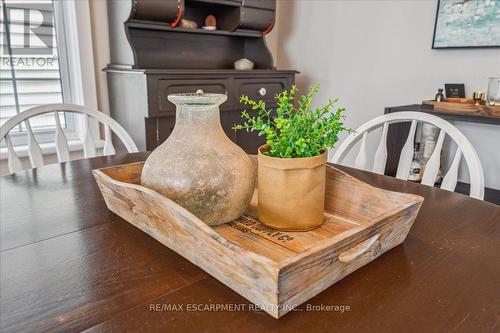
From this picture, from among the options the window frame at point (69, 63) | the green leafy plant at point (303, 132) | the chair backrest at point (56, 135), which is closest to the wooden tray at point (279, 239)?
the green leafy plant at point (303, 132)

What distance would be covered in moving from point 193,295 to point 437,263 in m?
0.37

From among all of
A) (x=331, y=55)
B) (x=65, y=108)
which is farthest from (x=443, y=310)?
(x=331, y=55)

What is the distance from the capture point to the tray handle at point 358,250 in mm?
494

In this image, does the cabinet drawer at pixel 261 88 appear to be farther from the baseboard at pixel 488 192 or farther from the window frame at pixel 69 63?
the baseboard at pixel 488 192

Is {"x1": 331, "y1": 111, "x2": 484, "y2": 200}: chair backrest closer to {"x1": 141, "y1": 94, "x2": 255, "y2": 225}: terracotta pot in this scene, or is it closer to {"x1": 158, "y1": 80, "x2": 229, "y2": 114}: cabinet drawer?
{"x1": 141, "y1": 94, "x2": 255, "y2": 225}: terracotta pot

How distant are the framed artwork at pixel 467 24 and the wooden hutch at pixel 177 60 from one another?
2.77ft

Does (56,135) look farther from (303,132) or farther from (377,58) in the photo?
(377,58)

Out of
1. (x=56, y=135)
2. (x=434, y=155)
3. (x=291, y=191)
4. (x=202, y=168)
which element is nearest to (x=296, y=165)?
(x=291, y=191)

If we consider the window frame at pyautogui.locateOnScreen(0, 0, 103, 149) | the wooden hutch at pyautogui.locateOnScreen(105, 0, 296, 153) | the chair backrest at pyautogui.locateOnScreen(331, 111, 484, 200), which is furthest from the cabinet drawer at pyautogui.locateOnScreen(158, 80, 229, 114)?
the chair backrest at pyautogui.locateOnScreen(331, 111, 484, 200)

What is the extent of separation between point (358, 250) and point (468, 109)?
1406 mm

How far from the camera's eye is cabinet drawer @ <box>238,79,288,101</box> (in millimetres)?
2082

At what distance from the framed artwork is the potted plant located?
5.24ft

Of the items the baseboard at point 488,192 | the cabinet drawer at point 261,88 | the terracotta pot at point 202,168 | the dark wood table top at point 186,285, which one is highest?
the cabinet drawer at point 261,88

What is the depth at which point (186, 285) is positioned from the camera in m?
0.50
